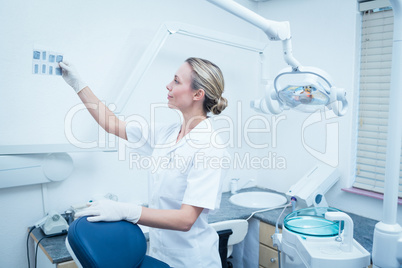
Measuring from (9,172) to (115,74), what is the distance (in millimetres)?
758

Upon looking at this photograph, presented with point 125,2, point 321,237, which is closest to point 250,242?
point 321,237

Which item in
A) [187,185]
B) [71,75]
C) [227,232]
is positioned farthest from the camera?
[227,232]

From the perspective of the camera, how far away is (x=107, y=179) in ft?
6.13

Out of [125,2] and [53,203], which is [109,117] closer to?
[53,203]

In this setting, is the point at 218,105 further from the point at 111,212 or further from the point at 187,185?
the point at 111,212

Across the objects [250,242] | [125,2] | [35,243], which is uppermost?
[125,2]

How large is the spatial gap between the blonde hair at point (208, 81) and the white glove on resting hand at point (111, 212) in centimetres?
56

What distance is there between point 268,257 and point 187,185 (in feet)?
3.72

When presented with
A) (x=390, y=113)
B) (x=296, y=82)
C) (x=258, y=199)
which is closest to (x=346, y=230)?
(x=390, y=113)

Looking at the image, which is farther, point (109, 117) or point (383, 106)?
point (383, 106)

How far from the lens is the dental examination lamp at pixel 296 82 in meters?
0.97

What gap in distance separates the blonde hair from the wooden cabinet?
96cm

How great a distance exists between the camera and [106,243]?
0.81m

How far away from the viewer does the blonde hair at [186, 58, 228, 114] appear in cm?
128
